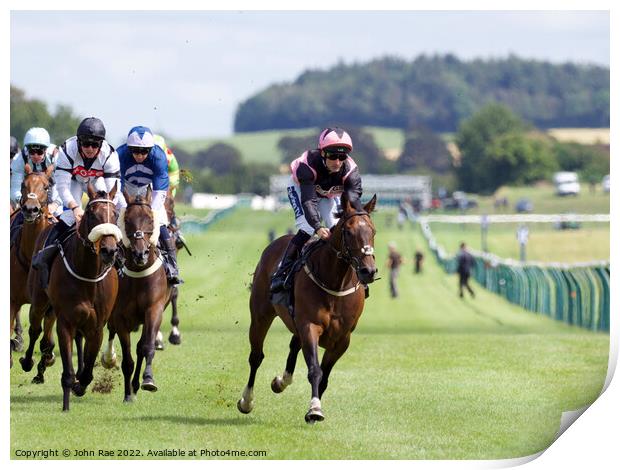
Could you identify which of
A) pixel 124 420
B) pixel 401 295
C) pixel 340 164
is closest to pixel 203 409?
pixel 124 420

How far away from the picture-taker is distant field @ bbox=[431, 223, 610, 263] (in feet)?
182

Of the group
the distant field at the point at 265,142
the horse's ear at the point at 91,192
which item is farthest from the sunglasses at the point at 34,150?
the distant field at the point at 265,142

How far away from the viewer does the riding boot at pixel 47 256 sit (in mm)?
13016

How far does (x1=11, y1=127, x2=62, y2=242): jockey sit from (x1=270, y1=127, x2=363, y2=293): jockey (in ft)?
11.8

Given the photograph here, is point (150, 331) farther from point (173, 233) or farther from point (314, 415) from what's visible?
point (173, 233)

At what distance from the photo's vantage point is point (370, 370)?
1738 cm

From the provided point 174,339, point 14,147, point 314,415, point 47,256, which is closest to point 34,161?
point 14,147

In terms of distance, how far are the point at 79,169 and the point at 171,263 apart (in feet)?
4.96

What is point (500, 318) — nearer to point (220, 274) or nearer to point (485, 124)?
point (220, 274)

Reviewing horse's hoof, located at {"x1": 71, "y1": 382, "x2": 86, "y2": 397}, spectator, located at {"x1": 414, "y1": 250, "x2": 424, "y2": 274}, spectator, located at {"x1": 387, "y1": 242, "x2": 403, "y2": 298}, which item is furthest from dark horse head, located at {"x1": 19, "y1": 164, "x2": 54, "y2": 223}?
spectator, located at {"x1": 414, "y1": 250, "x2": 424, "y2": 274}

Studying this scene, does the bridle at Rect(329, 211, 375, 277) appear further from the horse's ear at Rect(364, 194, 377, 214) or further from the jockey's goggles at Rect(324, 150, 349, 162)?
the jockey's goggles at Rect(324, 150, 349, 162)

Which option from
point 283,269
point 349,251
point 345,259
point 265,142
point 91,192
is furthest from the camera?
point 265,142

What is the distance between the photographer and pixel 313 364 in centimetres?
1158

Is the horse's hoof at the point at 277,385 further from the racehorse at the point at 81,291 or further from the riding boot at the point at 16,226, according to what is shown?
the riding boot at the point at 16,226
